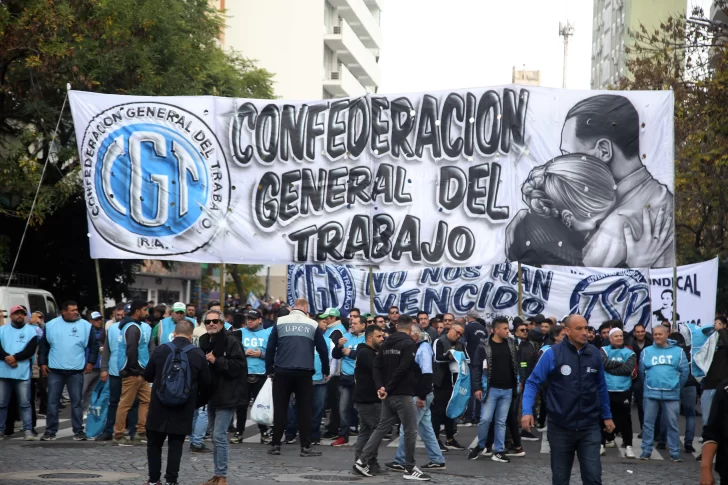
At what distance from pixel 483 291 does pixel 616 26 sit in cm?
7382

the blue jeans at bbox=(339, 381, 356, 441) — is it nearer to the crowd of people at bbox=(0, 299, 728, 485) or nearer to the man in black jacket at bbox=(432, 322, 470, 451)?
the crowd of people at bbox=(0, 299, 728, 485)

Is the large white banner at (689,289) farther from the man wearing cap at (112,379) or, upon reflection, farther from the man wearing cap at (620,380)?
the man wearing cap at (112,379)

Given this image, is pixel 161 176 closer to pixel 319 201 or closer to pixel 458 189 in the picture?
pixel 319 201

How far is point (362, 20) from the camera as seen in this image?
79625 millimetres

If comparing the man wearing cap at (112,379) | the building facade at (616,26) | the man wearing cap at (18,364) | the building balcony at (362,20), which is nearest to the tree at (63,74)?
the man wearing cap at (18,364)

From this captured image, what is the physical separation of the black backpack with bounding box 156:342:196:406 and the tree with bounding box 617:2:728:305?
1394 cm

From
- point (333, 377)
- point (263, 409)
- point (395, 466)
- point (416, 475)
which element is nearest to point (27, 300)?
point (333, 377)

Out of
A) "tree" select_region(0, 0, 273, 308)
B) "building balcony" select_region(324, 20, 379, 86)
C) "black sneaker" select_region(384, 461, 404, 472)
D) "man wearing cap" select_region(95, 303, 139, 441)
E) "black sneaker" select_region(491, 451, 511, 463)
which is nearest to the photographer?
"black sneaker" select_region(384, 461, 404, 472)

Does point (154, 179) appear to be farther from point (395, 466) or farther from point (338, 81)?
point (338, 81)

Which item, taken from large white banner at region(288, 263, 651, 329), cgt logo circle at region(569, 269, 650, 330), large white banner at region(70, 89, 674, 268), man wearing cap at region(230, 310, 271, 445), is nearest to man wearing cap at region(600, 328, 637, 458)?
large white banner at region(70, 89, 674, 268)

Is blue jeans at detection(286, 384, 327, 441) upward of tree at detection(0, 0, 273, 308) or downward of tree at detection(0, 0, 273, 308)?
downward

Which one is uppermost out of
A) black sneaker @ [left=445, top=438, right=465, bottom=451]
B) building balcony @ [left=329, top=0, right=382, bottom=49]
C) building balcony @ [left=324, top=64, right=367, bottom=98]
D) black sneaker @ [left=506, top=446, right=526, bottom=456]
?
building balcony @ [left=329, top=0, right=382, bottom=49]

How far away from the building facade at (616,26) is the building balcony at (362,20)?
18.3m

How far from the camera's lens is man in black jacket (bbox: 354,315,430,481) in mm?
11867
